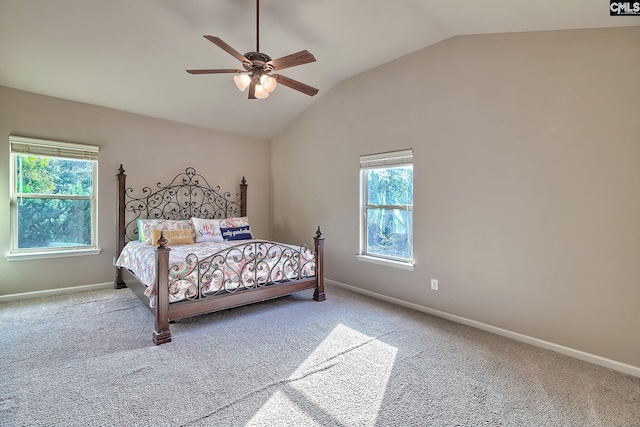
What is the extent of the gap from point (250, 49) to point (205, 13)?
65cm

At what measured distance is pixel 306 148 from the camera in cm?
513

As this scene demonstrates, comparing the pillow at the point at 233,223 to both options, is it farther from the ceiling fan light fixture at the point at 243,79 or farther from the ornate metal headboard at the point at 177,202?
the ceiling fan light fixture at the point at 243,79

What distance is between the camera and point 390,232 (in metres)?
3.97

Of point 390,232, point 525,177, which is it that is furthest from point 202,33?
point 525,177

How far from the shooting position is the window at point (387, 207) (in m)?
3.74

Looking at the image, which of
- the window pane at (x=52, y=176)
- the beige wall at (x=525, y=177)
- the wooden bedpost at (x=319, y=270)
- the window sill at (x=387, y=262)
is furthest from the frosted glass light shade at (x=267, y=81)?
the window pane at (x=52, y=176)

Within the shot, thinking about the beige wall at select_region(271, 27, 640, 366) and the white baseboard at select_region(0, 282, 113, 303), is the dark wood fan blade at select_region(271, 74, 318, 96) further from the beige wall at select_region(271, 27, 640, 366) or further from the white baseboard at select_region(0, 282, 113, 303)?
the white baseboard at select_region(0, 282, 113, 303)

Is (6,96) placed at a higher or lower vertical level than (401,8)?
lower

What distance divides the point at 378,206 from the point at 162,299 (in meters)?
2.73

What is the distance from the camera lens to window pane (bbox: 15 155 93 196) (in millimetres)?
3852

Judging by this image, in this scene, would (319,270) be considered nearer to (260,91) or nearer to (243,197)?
(260,91)

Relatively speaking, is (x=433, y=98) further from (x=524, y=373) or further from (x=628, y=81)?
(x=524, y=373)

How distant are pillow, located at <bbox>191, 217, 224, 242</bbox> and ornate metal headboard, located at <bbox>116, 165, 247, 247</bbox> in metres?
0.54

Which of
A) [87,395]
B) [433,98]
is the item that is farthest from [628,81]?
[87,395]
